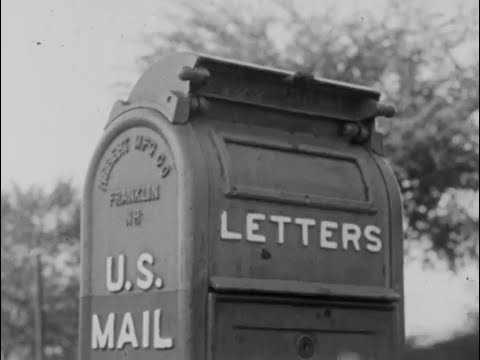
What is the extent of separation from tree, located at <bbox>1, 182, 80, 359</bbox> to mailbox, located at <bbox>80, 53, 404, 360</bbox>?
70.1 feet

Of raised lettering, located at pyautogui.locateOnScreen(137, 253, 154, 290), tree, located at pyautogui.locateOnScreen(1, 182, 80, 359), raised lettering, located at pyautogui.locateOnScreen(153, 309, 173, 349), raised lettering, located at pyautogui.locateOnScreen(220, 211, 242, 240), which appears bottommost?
raised lettering, located at pyautogui.locateOnScreen(153, 309, 173, 349)

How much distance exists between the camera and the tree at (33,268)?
26.5 meters

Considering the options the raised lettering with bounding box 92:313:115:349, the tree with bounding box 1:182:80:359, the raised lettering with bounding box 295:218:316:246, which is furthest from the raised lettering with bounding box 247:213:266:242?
the tree with bounding box 1:182:80:359

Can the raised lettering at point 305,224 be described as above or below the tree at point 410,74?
below

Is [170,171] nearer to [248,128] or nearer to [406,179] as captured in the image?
[248,128]

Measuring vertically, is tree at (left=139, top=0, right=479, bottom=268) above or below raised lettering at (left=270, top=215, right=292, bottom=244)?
above

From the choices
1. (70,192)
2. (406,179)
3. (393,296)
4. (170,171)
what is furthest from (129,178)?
(70,192)

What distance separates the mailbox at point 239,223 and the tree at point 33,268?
21364mm

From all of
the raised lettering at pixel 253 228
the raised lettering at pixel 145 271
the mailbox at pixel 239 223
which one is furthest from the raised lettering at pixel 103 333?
the raised lettering at pixel 253 228

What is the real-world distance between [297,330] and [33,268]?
76.5 ft

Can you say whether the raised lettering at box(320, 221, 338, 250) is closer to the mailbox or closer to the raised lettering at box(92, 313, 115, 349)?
the mailbox

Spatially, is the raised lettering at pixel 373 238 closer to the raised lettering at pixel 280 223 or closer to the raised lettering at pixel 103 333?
the raised lettering at pixel 280 223

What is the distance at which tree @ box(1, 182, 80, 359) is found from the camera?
87.1ft

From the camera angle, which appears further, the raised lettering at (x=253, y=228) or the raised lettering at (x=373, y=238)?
the raised lettering at (x=373, y=238)
